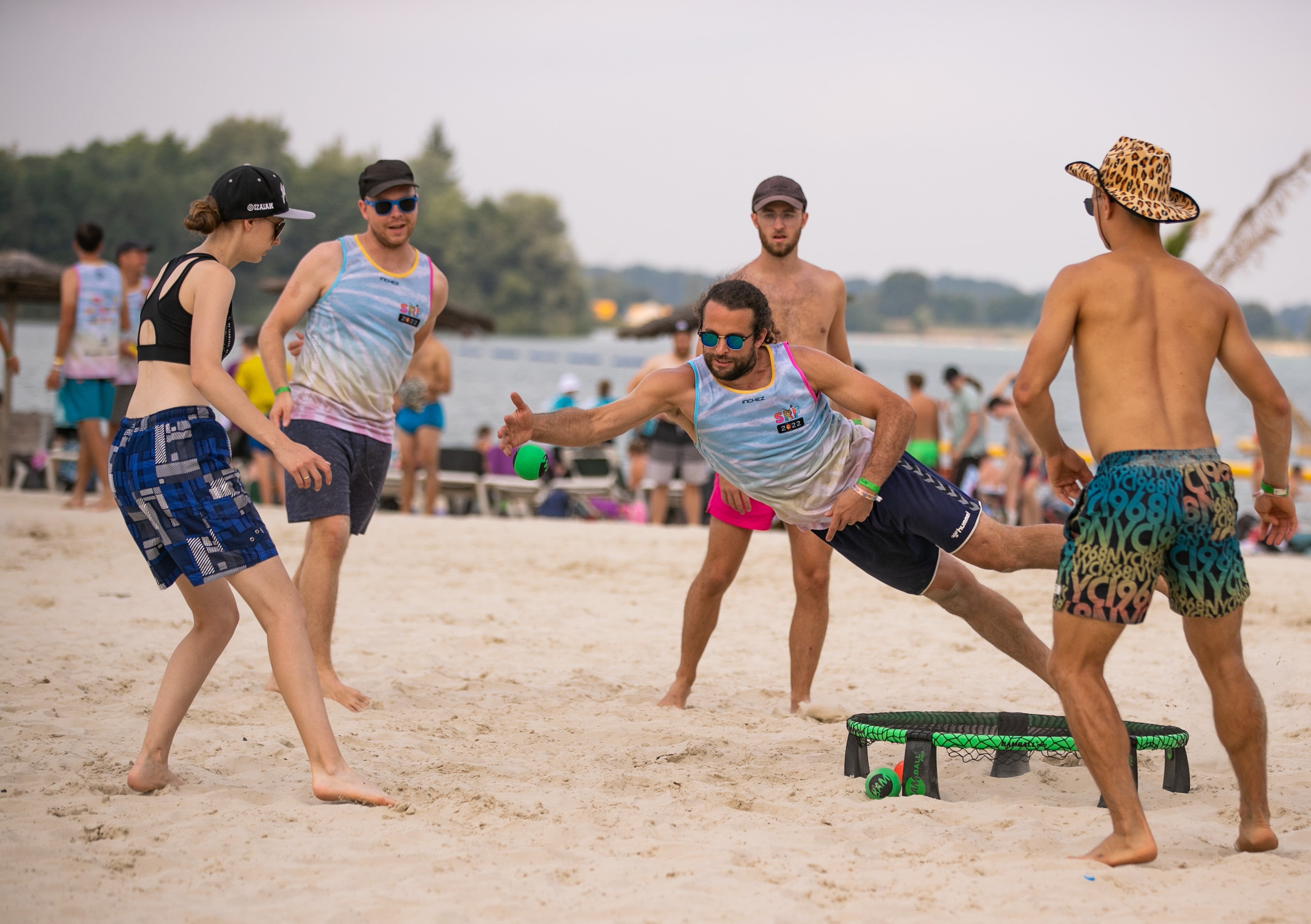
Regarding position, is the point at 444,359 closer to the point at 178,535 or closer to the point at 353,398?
the point at 353,398

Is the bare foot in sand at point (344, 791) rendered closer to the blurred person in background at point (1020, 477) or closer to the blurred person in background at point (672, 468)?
the blurred person in background at point (672, 468)

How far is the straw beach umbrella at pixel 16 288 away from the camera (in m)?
13.1

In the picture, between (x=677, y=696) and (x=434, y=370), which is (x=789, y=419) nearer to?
(x=677, y=696)

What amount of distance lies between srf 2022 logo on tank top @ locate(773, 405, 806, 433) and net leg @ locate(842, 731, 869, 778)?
1.12m

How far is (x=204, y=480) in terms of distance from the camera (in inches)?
140

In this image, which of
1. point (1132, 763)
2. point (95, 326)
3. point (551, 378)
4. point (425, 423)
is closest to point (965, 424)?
point (425, 423)

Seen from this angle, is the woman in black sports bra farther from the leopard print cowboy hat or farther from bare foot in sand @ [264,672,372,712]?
the leopard print cowboy hat

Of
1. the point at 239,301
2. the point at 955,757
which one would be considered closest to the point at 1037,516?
the point at 955,757

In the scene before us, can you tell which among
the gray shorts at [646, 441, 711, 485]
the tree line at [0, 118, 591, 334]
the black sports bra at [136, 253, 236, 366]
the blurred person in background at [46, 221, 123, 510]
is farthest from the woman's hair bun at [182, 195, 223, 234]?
the tree line at [0, 118, 591, 334]

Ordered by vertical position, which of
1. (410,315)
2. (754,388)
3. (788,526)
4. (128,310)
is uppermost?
(128,310)

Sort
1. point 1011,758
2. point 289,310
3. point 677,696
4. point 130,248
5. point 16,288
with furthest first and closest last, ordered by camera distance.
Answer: point 16,288
point 130,248
point 677,696
point 289,310
point 1011,758

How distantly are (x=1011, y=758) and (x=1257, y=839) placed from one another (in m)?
1.04

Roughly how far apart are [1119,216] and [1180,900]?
6.28 feet

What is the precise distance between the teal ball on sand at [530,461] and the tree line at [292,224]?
200 ft
